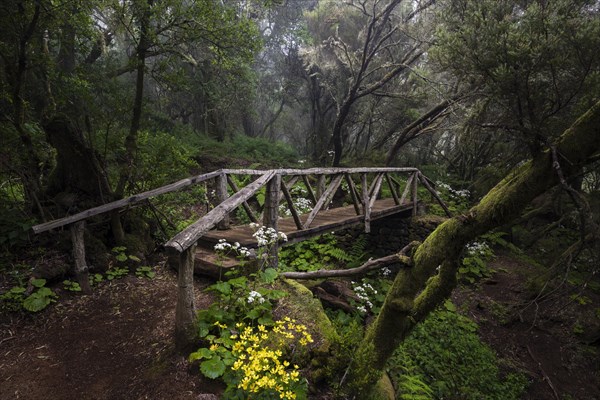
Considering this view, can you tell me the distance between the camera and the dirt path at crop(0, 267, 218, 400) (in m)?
2.94

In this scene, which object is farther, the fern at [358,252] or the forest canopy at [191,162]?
the fern at [358,252]

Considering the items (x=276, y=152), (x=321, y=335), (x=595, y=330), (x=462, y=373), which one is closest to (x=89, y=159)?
(x=321, y=335)

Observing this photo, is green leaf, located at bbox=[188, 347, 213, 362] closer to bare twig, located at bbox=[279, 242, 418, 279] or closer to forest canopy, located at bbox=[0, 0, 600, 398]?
forest canopy, located at bbox=[0, 0, 600, 398]

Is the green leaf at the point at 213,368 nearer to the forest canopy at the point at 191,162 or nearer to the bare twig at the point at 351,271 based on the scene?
the forest canopy at the point at 191,162

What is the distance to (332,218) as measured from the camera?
7375 millimetres

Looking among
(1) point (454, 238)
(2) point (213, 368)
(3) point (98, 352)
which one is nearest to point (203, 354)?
(2) point (213, 368)

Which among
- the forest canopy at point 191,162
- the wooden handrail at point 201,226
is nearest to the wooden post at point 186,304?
the wooden handrail at point 201,226

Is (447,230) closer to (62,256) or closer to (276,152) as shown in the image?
(62,256)

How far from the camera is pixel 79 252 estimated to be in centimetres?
430

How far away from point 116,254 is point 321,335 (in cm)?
395

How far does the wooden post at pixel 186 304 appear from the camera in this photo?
3045mm

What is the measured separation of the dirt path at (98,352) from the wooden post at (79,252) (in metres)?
0.26

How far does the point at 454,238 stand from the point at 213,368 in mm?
3431

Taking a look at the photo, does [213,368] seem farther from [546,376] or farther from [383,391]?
[546,376]
